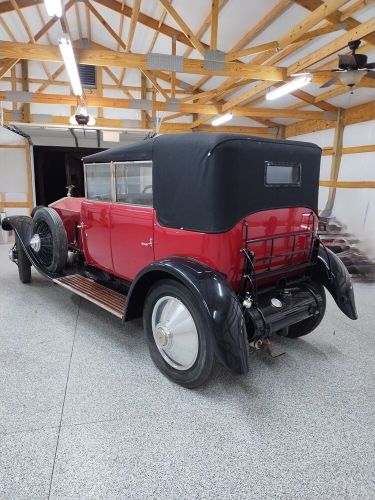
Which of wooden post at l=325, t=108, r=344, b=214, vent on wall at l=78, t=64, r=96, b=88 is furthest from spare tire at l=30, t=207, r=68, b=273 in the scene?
vent on wall at l=78, t=64, r=96, b=88

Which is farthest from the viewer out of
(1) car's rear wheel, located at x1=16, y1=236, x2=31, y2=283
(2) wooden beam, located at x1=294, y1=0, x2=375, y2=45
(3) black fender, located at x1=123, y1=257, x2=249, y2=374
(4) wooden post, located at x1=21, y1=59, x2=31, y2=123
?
(4) wooden post, located at x1=21, y1=59, x2=31, y2=123

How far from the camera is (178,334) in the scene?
2.20 meters

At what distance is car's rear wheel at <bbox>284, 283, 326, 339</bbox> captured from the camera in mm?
2619

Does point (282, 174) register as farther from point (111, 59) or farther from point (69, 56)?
point (111, 59)

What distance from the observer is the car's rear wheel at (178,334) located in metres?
2.02

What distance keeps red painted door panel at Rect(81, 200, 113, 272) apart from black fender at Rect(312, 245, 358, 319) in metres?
1.90

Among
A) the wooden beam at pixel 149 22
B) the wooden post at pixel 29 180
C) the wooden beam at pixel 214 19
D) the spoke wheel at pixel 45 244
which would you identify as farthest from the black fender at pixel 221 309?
the wooden post at pixel 29 180

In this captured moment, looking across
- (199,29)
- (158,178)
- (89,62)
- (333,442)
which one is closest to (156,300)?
(158,178)

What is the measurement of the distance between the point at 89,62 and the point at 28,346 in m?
4.48

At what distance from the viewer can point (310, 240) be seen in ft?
8.53

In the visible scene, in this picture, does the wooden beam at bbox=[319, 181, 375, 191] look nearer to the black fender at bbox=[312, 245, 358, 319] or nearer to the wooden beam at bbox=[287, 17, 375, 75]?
the wooden beam at bbox=[287, 17, 375, 75]

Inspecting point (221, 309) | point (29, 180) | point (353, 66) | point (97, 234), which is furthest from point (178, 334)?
point (29, 180)

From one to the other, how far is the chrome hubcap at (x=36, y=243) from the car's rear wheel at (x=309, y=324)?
2.94 meters

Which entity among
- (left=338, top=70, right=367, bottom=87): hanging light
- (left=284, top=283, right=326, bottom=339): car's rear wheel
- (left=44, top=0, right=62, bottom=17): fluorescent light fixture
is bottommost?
(left=284, top=283, right=326, bottom=339): car's rear wheel
